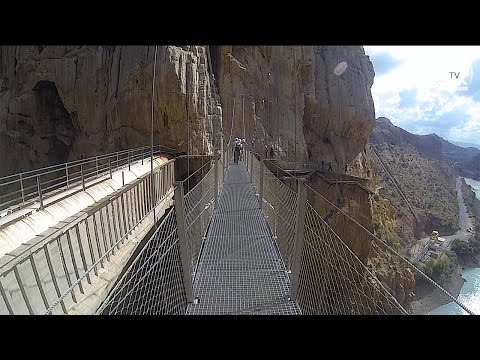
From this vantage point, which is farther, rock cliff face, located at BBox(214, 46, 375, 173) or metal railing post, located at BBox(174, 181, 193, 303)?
rock cliff face, located at BBox(214, 46, 375, 173)

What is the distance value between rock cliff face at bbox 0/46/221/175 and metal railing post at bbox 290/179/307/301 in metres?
8.26

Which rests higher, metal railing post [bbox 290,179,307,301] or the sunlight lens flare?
the sunlight lens flare

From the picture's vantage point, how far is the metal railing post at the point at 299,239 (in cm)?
218

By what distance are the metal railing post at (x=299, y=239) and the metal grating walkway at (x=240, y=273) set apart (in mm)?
123

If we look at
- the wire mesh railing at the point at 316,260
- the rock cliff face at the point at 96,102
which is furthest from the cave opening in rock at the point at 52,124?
the wire mesh railing at the point at 316,260

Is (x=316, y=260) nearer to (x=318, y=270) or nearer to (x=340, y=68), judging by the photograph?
(x=318, y=270)

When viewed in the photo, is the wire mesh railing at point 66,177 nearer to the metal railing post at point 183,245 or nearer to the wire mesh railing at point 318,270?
the metal railing post at point 183,245

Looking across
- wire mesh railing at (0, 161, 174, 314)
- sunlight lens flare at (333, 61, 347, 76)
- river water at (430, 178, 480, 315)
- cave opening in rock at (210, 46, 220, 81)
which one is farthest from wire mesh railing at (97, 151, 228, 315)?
river water at (430, 178, 480, 315)

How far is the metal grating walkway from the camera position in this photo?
2.27 meters

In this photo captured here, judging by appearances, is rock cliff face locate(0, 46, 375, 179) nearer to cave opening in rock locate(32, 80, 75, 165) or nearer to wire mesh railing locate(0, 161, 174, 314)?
cave opening in rock locate(32, 80, 75, 165)
